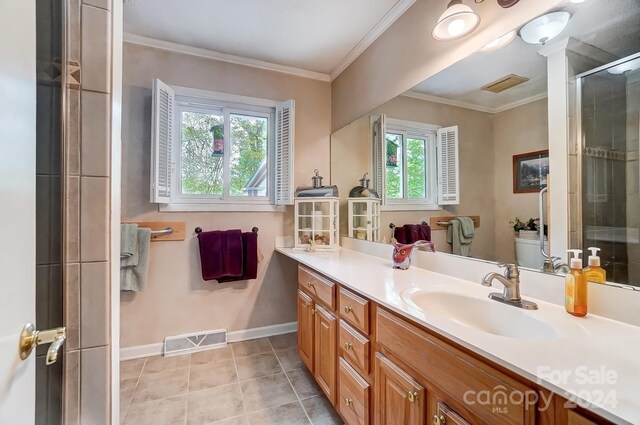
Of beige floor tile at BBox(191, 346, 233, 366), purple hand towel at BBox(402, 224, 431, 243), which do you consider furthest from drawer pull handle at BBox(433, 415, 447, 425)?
beige floor tile at BBox(191, 346, 233, 366)

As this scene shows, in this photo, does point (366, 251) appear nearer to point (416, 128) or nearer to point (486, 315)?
point (416, 128)

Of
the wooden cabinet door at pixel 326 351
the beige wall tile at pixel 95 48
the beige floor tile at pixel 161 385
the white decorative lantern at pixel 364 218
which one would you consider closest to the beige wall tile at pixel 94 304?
the beige wall tile at pixel 95 48

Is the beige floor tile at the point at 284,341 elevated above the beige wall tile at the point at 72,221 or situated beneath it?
situated beneath

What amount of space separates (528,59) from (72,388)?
2026 millimetres

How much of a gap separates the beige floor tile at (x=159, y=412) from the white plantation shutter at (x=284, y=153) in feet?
5.19

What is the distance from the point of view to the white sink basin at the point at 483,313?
928 mm

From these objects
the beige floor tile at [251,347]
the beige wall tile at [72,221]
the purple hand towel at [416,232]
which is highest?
the beige wall tile at [72,221]

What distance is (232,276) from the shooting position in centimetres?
239

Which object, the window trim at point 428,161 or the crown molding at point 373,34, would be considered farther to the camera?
the crown molding at point 373,34

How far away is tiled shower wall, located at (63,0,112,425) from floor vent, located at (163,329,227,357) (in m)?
1.61

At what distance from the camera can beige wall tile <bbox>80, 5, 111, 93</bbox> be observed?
814 millimetres

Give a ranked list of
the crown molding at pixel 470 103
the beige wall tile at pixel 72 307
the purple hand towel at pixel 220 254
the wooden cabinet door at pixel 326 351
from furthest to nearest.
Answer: the purple hand towel at pixel 220 254
the wooden cabinet door at pixel 326 351
the crown molding at pixel 470 103
the beige wall tile at pixel 72 307

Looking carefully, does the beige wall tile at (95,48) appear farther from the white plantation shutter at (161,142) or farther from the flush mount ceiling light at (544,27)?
the flush mount ceiling light at (544,27)

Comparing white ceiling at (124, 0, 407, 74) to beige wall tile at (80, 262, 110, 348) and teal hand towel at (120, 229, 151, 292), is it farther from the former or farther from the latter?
beige wall tile at (80, 262, 110, 348)
